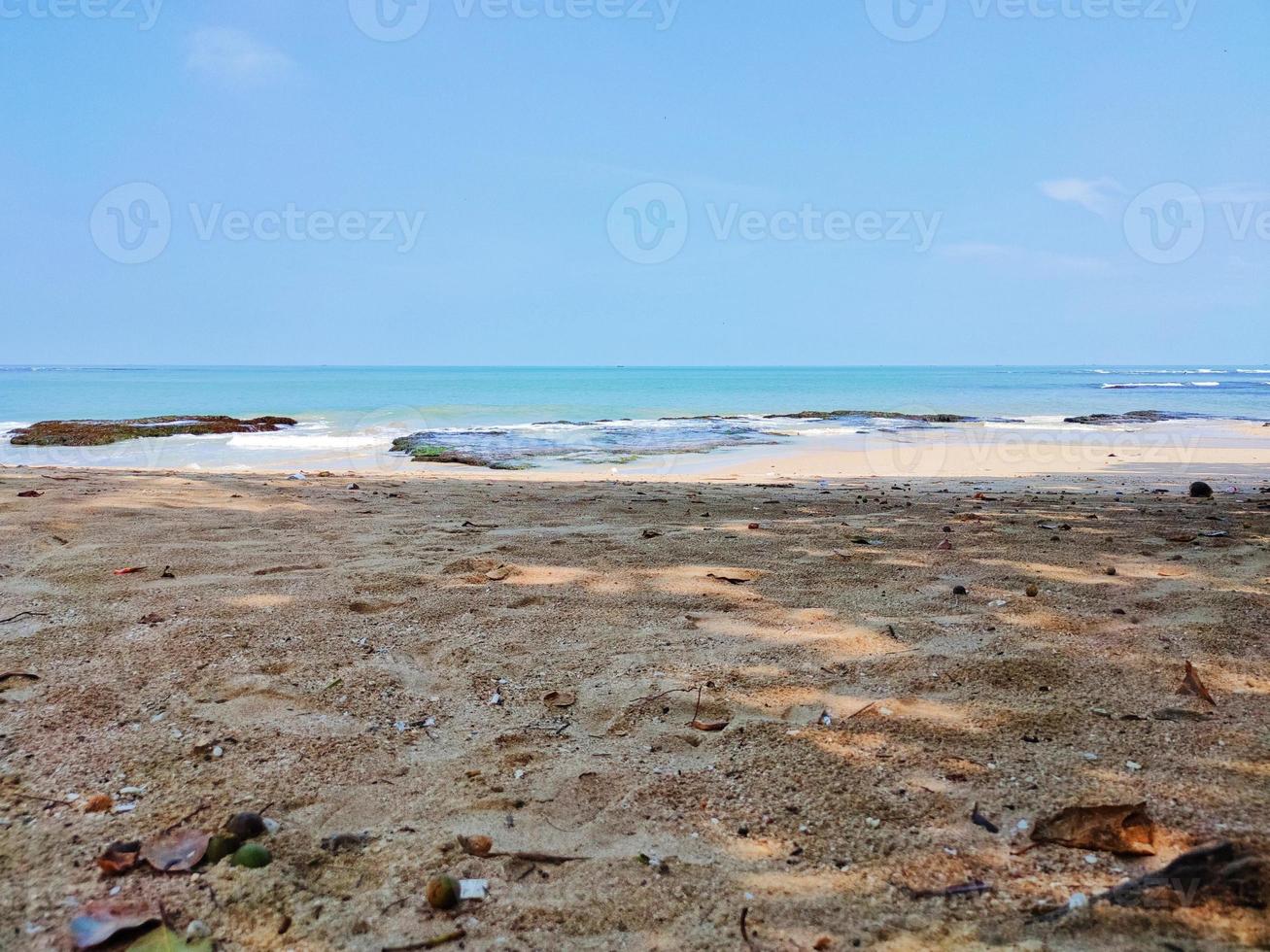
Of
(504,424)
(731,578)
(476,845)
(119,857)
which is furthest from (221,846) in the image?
(504,424)

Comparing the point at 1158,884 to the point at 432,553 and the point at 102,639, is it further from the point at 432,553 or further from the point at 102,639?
the point at 432,553

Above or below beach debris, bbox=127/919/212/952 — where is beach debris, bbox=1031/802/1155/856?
above

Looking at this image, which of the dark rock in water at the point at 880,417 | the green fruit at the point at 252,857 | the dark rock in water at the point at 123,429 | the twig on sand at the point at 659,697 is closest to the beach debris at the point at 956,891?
the twig on sand at the point at 659,697

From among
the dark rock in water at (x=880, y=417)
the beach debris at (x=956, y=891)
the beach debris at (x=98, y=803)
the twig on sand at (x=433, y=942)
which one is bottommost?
the twig on sand at (x=433, y=942)

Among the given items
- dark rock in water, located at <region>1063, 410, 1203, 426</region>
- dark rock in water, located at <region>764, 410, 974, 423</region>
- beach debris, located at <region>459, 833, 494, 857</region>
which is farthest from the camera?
dark rock in water, located at <region>764, 410, 974, 423</region>

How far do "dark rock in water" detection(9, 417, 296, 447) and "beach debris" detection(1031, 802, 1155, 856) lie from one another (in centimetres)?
1701

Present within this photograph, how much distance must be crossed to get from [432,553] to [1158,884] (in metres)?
3.05

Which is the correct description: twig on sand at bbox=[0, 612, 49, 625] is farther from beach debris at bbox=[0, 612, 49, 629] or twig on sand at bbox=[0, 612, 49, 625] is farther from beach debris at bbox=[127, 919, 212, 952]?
beach debris at bbox=[127, 919, 212, 952]

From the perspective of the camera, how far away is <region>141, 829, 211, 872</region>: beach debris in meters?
1.31

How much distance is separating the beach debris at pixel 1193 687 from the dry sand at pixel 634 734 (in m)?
0.05

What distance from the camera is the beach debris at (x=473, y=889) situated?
125 centimetres

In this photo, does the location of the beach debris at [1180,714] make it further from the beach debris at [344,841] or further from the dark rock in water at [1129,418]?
the dark rock in water at [1129,418]

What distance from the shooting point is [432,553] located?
12.0 feet

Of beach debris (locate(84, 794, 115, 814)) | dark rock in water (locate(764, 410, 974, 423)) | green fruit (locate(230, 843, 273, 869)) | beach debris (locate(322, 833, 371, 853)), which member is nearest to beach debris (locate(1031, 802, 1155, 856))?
beach debris (locate(322, 833, 371, 853))
